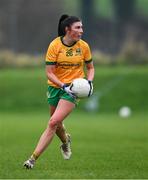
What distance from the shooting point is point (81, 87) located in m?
12.0

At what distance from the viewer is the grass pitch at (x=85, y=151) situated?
11.5m

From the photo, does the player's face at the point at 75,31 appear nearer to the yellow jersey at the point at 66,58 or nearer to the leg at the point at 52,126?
the yellow jersey at the point at 66,58

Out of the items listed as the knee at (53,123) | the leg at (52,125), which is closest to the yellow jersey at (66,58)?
the leg at (52,125)

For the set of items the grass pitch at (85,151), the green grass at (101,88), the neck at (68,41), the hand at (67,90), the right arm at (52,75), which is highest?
the neck at (68,41)

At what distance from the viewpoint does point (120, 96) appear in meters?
36.8

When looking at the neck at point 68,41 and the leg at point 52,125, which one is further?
the neck at point 68,41

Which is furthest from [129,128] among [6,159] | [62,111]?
[62,111]

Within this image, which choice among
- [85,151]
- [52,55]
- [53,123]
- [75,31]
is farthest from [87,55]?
[85,151]

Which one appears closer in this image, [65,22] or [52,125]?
[52,125]

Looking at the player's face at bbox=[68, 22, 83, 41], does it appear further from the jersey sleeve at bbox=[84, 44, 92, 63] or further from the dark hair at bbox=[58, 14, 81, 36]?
the jersey sleeve at bbox=[84, 44, 92, 63]

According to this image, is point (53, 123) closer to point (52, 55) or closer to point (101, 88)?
point (52, 55)

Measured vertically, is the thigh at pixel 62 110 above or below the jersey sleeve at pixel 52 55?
below

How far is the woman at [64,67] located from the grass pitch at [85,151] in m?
0.55

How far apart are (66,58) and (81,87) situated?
2.01 feet
